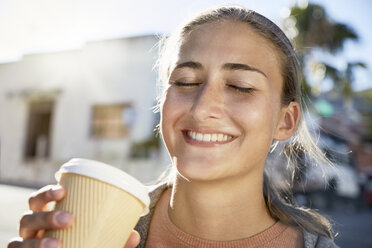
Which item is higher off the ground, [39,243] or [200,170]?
[200,170]

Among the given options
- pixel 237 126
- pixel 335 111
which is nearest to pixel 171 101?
pixel 237 126

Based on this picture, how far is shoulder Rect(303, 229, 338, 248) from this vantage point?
2118 millimetres

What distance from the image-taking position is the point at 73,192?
54.9 inches

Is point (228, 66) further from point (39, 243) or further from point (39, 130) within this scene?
point (39, 130)

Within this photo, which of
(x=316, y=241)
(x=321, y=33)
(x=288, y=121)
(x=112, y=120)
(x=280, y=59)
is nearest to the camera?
(x=316, y=241)

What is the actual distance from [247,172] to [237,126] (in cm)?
26

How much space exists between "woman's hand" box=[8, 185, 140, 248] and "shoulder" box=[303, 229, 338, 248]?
1245 millimetres

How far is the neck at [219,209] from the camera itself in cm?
213

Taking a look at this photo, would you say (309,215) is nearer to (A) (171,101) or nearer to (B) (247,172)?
(B) (247,172)

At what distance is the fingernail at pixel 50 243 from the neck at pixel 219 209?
0.86 meters

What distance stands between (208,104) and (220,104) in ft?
0.20

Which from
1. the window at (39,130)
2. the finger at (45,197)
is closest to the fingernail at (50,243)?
the finger at (45,197)

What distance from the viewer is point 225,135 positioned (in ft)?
6.67

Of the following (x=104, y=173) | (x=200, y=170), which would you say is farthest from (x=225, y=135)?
(x=104, y=173)
